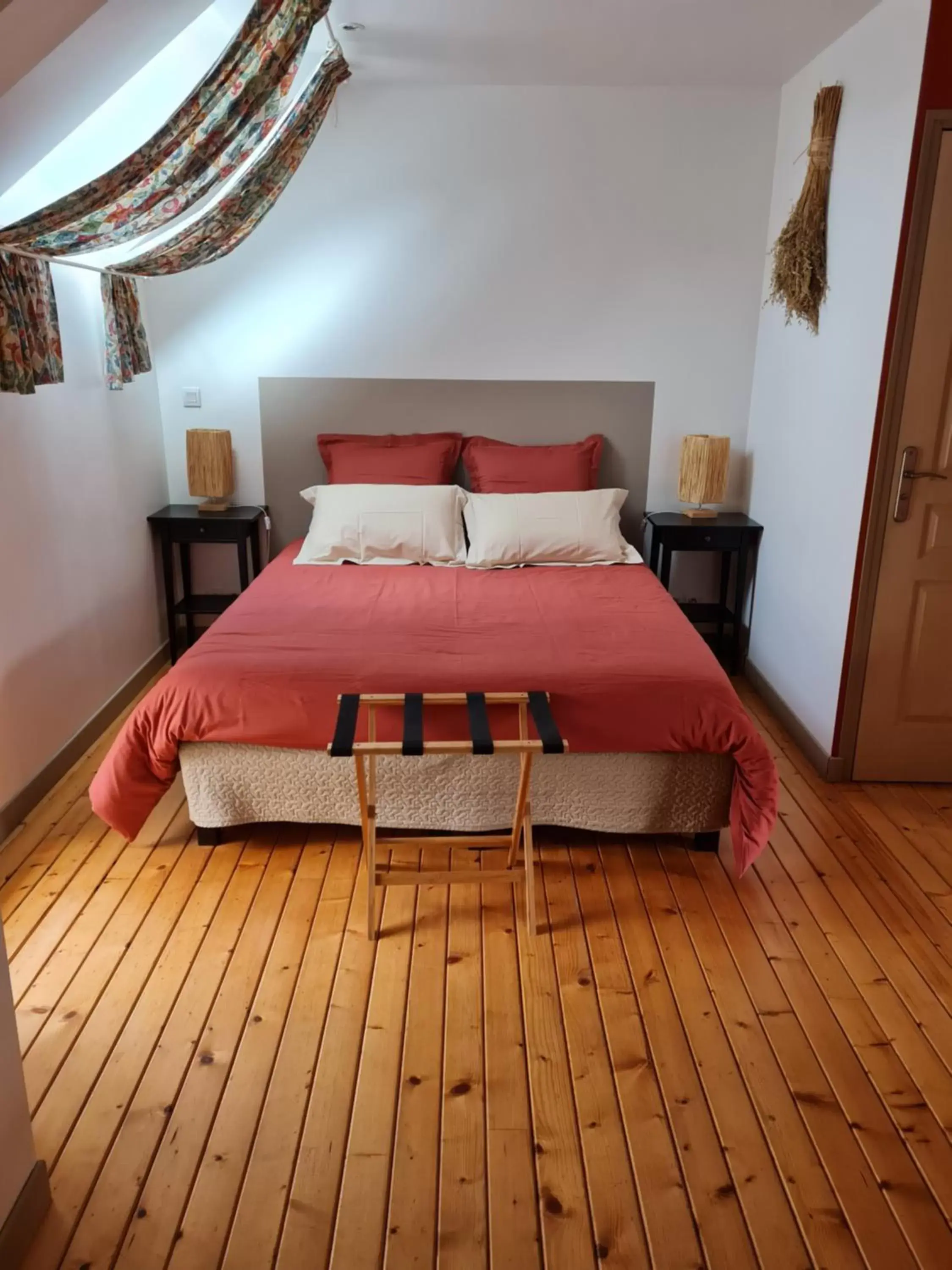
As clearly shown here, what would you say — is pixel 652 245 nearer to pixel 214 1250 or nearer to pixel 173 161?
pixel 173 161

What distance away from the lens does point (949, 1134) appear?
6.05 feet

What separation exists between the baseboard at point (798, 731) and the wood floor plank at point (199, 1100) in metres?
1.93

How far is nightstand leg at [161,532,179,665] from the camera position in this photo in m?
4.11

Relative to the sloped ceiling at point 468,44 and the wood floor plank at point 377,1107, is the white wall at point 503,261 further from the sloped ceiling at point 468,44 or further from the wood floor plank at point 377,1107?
the wood floor plank at point 377,1107

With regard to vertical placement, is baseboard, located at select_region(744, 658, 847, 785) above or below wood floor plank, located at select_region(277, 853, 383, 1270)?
above

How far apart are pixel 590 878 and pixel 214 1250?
55.3 inches

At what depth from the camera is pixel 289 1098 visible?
1902 millimetres

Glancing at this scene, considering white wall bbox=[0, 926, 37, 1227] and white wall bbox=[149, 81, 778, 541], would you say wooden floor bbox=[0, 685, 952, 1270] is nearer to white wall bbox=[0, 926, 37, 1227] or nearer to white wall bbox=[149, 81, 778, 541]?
white wall bbox=[0, 926, 37, 1227]

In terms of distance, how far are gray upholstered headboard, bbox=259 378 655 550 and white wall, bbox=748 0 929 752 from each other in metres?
0.62

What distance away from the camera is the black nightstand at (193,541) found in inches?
159

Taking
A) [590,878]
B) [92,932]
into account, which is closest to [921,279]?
[590,878]

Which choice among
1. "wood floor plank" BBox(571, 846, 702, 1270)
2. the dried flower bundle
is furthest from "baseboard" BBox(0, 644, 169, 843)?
Result: the dried flower bundle

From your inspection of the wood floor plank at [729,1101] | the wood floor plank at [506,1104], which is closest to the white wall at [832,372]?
the wood floor plank at [729,1101]

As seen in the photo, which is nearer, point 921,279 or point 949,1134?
point 949,1134
